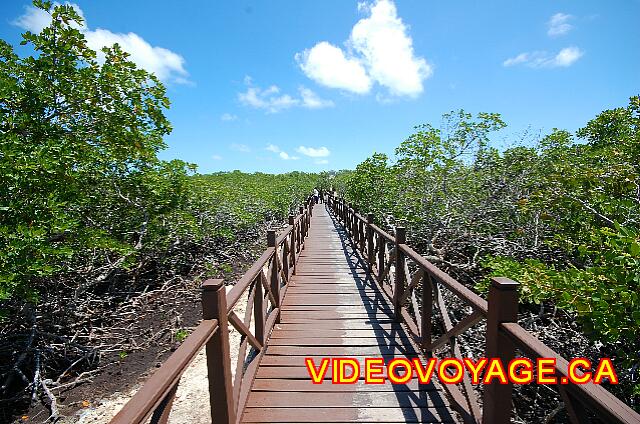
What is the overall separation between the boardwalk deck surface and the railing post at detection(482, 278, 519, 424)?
0.76m

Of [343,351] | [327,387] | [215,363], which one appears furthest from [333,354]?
[215,363]

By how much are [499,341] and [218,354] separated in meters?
→ 1.86

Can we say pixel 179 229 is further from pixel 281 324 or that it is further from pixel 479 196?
pixel 479 196

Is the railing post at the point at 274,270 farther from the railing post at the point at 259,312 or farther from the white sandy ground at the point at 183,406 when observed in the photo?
the white sandy ground at the point at 183,406

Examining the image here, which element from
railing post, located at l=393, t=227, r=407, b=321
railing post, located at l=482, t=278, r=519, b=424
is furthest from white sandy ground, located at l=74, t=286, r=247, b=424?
railing post, located at l=482, t=278, r=519, b=424

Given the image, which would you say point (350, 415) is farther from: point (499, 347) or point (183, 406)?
point (183, 406)

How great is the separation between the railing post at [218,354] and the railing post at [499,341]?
1.76 m

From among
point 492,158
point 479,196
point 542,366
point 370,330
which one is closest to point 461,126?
point 492,158

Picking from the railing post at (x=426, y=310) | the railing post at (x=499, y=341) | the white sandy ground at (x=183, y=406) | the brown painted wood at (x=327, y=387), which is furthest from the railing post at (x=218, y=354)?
the white sandy ground at (x=183, y=406)

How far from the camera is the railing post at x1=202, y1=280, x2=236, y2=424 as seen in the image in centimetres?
200

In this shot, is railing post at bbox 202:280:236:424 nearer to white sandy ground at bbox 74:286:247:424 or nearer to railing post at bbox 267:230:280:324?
railing post at bbox 267:230:280:324

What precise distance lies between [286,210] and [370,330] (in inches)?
738

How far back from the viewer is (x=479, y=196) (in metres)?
9.20

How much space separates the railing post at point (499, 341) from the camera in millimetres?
1839
